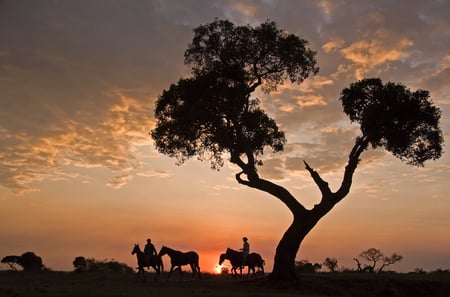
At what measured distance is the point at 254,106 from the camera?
127 ft

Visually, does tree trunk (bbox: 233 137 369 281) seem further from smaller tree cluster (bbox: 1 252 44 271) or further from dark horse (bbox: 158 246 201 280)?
smaller tree cluster (bbox: 1 252 44 271)

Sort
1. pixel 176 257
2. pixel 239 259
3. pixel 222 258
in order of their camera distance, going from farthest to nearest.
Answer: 1. pixel 222 258
2. pixel 239 259
3. pixel 176 257

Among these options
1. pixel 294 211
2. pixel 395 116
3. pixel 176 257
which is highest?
pixel 395 116

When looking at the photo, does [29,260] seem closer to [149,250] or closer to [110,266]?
[110,266]

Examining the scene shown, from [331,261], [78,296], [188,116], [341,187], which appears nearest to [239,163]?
[188,116]

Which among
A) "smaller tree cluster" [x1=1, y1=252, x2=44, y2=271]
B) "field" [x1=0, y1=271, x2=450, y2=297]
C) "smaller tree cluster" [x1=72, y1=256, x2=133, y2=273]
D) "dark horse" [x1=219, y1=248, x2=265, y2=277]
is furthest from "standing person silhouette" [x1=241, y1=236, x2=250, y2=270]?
"smaller tree cluster" [x1=1, y1=252, x2=44, y2=271]

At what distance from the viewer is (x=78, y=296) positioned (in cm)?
2148

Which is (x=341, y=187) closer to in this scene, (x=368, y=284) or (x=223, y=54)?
(x=368, y=284)

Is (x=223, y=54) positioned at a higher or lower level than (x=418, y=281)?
higher

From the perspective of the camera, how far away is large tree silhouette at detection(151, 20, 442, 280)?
114 feet

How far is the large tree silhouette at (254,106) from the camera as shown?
3478 cm

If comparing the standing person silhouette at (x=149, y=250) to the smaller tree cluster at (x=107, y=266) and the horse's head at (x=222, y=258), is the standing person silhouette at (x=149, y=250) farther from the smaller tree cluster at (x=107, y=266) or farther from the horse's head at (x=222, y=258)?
the smaller tree cluster at (x=107, y=266)

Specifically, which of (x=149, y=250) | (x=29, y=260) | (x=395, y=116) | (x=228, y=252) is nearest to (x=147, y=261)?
(x=149, y=250)

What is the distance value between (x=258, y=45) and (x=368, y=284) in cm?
1742
